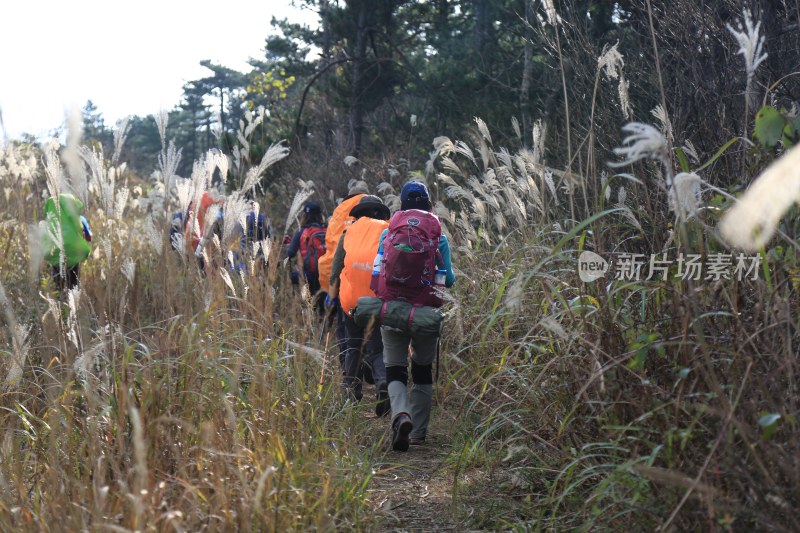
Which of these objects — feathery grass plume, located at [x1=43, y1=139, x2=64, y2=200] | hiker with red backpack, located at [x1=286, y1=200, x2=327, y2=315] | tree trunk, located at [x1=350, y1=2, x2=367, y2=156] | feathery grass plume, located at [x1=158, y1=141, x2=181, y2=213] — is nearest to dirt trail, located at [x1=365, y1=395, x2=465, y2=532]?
feathery grass plume, located at [x1=158, y1=141, x2=181, y2=213]

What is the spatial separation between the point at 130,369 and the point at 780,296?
2.27 meters

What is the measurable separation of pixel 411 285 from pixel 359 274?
704 mm

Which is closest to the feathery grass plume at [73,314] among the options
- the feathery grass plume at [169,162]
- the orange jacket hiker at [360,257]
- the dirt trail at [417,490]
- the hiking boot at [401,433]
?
the feathery grass plume at [169,162]

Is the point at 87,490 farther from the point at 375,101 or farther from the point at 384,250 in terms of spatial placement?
the point at 375,101

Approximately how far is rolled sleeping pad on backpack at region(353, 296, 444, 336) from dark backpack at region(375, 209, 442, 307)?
A: 0.06 metres

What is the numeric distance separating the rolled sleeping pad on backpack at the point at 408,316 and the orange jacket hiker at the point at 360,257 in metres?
0.57

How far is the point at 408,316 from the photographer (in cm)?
448

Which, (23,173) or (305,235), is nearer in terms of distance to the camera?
(305,235)

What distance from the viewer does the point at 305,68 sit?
59.9 feet

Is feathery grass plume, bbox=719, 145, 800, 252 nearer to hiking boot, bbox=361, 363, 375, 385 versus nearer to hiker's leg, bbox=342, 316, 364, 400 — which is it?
hiker's leg, bbox=342, 316, 364, 400

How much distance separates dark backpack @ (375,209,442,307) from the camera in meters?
4.42

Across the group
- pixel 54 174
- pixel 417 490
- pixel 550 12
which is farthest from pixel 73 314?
pixel 550 12

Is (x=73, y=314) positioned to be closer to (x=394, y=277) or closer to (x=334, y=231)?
(x=394, y=277)

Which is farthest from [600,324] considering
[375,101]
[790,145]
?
[375,101]
